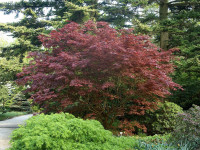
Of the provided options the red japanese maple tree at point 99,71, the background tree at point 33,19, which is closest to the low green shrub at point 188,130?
the red japanese maple tree at point 99,71

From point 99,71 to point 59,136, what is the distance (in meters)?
3.18

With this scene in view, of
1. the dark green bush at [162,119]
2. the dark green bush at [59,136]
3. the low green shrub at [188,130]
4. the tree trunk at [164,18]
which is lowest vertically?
the dark green bush at [162,119]

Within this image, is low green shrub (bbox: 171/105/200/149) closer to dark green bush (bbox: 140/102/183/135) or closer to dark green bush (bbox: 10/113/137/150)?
dark green bush (bbox: 10/113/137/150)

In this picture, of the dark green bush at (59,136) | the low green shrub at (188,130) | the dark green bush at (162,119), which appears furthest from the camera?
the dark green bush at (162,119)

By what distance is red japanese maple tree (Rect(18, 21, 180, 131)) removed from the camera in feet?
18.9

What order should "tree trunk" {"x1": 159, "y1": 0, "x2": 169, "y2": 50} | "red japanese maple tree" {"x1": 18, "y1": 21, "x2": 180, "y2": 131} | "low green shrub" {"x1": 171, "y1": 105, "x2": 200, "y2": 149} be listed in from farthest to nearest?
"tree trunk" {"x1": 159, "y1": 0, "x2": 169, "y2": 50}
"red japanese maple tree" {"x1": 18, "y1": 21, "x2": 180, "y2": 131}
"low green shrub" {"x1": 171, "y1": 105, "x2": 200, "y2": 149}

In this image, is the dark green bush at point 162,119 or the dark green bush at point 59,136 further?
the dark green bush at point 162,119

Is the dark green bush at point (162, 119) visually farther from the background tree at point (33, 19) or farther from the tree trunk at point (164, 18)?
the background tree at point (33, 19)

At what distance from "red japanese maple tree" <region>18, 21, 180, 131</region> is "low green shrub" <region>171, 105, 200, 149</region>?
1.32 meters

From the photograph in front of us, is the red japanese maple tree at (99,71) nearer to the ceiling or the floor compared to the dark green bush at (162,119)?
nearer to the ceiling

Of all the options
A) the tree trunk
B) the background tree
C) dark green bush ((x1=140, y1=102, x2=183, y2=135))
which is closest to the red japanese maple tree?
dark green bush ((x1=140, y1=102, x2=183, y2=135))

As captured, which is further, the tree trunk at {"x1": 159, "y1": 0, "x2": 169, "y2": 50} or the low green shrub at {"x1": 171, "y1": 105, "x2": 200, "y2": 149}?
the tree trunk at {"x1": 159, "y1": 0, "x2": 169, "y2": 50}

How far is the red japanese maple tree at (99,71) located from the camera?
575cm

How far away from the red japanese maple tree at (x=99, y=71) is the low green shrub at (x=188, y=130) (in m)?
1.32
